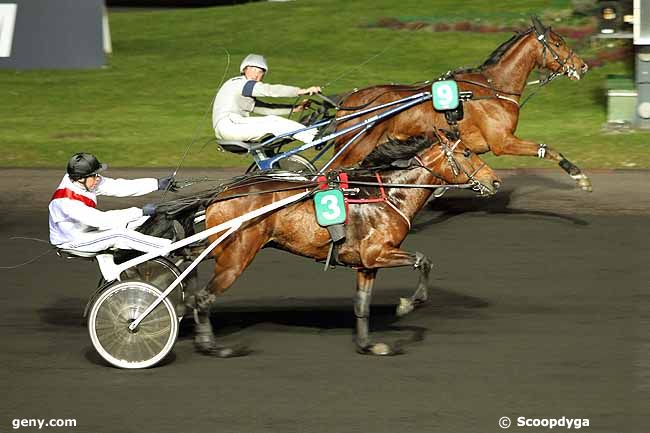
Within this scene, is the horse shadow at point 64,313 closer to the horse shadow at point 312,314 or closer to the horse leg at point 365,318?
the horse shadow at point 312,314

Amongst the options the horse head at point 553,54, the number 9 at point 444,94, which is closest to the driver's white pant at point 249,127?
the number 9 at point 444,94

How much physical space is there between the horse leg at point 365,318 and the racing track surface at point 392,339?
0.36 feet

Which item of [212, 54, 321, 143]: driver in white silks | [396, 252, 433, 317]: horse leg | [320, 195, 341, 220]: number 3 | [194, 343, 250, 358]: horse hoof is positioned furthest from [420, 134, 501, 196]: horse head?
[212, 54, 321, 143]: driver in white silks

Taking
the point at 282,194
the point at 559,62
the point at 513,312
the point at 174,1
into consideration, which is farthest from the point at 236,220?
the point at 174,1

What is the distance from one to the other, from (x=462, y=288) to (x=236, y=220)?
9.24 ft

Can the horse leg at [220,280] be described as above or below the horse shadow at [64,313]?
above

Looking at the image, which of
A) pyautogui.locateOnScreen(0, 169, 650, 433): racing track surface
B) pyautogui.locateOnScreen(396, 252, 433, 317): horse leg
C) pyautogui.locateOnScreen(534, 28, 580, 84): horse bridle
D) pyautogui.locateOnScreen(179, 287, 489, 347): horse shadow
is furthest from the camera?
pyautogui.locateOnScreen(534, 28, 580, 84): horse bridle

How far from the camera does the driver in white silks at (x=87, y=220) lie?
807 centimetres

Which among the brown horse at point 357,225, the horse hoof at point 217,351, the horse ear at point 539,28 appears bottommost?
the horse hoof at point 217,351

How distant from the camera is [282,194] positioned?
836 centimetres

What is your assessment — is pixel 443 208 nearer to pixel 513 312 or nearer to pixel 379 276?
pixel 379 276

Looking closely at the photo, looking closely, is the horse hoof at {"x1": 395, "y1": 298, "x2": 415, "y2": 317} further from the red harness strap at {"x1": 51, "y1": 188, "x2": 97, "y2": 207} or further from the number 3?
the red harness strap at {"x1": 51, "y1": 188, "x2": 97, "y2": 207}

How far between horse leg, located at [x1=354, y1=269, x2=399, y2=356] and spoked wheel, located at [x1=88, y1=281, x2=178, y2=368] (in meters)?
1.25

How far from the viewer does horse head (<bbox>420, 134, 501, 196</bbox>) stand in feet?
27.6
